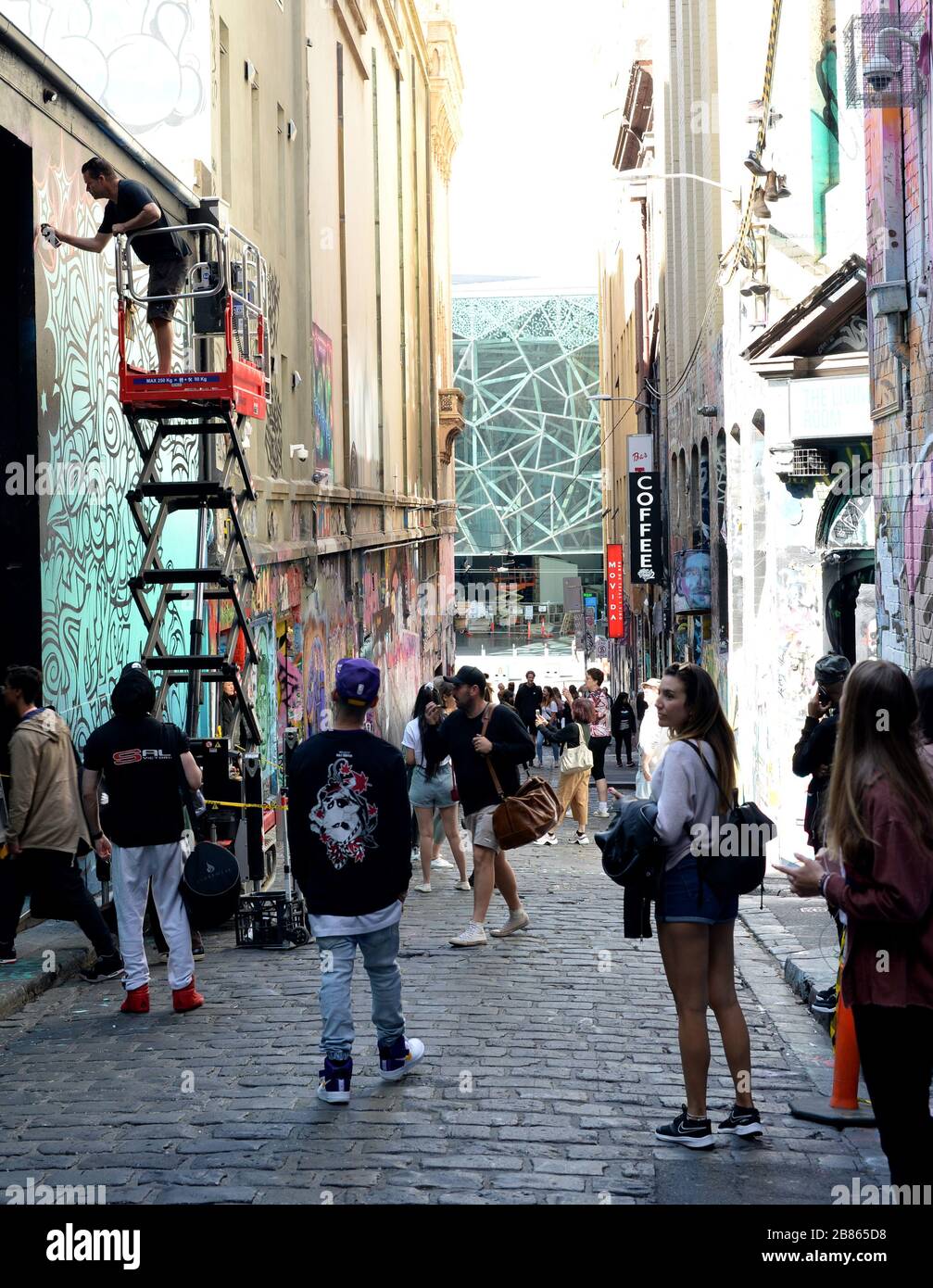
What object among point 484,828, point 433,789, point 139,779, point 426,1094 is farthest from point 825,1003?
point 433,789

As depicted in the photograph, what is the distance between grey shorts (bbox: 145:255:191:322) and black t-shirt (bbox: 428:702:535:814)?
3725 mm

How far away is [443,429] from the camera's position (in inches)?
1818

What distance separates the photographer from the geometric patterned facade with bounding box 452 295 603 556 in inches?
3273

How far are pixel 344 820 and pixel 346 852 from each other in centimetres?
13

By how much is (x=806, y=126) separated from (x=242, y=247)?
5881 millimetres

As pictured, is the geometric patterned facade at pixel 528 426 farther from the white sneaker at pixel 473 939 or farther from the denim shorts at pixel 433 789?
the white sneaker at pixel 473 939

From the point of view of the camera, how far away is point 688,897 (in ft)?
18.8

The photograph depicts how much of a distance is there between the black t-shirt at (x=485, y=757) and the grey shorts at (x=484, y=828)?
5 centimetres

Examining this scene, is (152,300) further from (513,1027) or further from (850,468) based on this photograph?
(850,468)

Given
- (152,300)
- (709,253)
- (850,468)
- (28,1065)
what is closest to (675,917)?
(28,1065)

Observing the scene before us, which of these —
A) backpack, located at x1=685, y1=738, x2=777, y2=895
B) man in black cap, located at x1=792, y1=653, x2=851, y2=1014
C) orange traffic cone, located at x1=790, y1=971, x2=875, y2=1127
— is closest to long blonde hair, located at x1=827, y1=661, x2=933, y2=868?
backpack, located at x1=685, y1=738, x2=777, y2=895

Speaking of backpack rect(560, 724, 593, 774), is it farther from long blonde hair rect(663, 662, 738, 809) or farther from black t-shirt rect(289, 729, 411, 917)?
long blonde hair rect(663, 662, 738, 809)

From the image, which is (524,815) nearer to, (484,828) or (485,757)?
(484,828)

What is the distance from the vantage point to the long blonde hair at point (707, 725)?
→ 5848 millimetres
